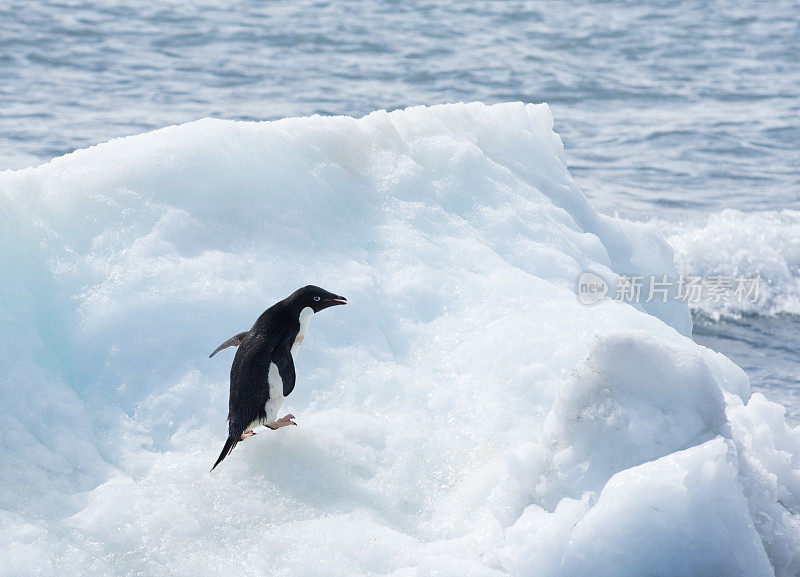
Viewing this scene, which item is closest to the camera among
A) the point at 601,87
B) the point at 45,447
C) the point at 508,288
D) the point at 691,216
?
the point at 45,447

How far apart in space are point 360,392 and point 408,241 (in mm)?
824

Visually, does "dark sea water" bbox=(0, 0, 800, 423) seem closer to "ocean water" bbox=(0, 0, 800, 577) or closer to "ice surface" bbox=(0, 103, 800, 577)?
"ocean water" bbox=(0, 0, 800, 577)

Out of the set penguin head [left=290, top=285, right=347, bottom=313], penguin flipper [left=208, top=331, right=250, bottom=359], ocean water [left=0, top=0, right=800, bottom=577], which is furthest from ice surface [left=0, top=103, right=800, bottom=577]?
penguin head [left=290, top=285, right=347, bottom=313]

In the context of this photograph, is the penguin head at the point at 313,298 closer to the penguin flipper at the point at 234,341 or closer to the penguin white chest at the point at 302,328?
the penguin white chest at the point at 302,328

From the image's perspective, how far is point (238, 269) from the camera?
336 cm

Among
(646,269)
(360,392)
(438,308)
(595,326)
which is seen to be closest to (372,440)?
(360,392)

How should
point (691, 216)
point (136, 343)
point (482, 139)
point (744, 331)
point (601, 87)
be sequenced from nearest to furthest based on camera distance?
1. point (136, 343)
2. point (482, 139)
3. point (744, 331)
4. point (691, 216)
5. point (601, 87)

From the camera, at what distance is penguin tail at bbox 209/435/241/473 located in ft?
8.71

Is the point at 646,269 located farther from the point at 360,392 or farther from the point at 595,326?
the point at 360,392

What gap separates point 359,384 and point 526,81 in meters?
8.59

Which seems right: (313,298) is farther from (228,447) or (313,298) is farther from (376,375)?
(228,447)

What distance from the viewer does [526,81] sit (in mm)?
11102

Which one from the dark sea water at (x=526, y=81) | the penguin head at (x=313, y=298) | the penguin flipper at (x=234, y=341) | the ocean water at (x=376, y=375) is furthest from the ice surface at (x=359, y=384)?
the dark sea water at (x=526, y=81)

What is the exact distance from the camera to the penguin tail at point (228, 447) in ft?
8.71
